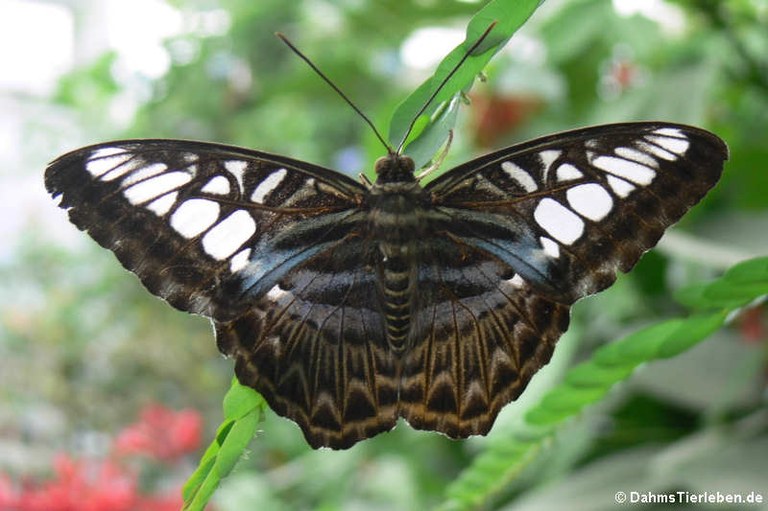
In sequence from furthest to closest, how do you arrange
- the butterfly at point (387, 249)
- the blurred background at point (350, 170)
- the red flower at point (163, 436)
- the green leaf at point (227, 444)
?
the red flower at point (163, 436) → the blurred background at point (350, 170) → the butterfly at point (387, 249) → the green leaf at point (227, 444)

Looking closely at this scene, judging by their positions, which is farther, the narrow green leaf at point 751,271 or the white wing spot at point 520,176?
the white wing spot at point 520,176

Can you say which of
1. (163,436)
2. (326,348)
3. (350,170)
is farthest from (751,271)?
(350,170)

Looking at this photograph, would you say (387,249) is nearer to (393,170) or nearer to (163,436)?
(393,170)

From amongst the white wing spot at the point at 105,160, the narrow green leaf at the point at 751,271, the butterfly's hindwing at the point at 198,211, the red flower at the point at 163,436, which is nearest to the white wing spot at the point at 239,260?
the butterfly's hindwing at the point at 198,211

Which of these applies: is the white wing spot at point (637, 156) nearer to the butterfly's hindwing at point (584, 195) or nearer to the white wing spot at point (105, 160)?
the butterfly's hindwing at point (584, 195)

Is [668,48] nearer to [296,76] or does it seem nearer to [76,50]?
[296,76]

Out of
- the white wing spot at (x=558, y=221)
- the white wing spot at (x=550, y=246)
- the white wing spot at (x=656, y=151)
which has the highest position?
the white wing spot at (x=656, y=151)

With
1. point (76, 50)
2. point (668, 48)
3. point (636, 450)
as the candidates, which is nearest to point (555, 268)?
point (636, 450)
